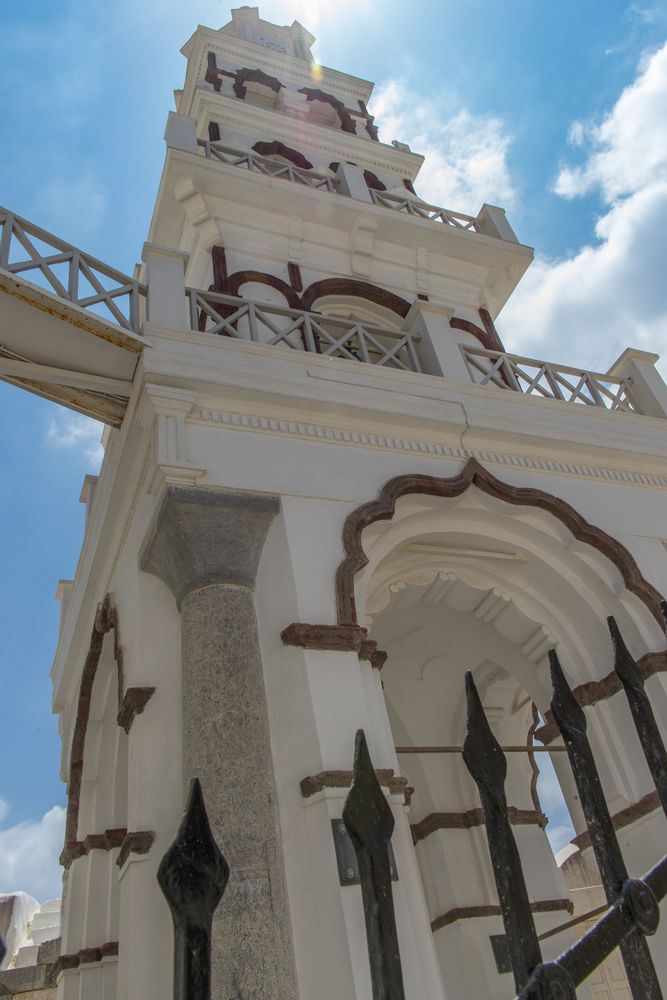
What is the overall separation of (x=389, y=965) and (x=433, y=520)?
521cm

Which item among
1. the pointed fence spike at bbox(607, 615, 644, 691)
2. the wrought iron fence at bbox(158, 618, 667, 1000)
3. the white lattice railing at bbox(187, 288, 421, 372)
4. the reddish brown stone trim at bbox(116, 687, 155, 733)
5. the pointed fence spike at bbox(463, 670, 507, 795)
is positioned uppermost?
the white lattice railing at bbox(187, 288, 421, 372)

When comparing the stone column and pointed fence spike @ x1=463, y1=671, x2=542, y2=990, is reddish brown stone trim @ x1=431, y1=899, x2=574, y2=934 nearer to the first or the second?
the stone column

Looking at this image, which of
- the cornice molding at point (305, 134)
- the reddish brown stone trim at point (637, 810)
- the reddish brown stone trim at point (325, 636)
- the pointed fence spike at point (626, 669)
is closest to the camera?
the pointed fence spike at point (626, 669)

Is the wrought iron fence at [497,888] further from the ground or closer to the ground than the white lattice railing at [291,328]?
closer to the ground

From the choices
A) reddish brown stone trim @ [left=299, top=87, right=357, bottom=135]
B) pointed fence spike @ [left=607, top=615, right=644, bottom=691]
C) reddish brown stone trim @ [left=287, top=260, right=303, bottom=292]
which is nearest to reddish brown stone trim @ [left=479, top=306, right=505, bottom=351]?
reddish brown stone trim @ [left=287, top=260, right=303, bottom=292]

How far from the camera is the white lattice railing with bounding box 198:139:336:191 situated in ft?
34.1

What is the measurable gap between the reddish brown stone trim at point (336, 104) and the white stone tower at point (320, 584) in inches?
174

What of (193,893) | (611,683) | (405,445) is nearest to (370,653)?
(405,445)

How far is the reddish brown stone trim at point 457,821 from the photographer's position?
893 centimetres

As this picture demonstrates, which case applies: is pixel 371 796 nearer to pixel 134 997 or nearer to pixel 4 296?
pixel 134 997

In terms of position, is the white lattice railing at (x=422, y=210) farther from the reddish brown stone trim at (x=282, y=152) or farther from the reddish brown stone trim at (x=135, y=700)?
the reddish brown stone trim at (x=135, y=700)

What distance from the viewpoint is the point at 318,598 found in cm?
508

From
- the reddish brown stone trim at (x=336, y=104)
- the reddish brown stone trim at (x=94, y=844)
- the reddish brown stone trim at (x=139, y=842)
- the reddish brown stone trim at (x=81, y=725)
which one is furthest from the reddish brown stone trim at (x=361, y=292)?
the reddish brown stone trim at (x=139, y=842)

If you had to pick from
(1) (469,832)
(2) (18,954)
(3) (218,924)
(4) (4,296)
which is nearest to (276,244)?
(4) (4,296)
